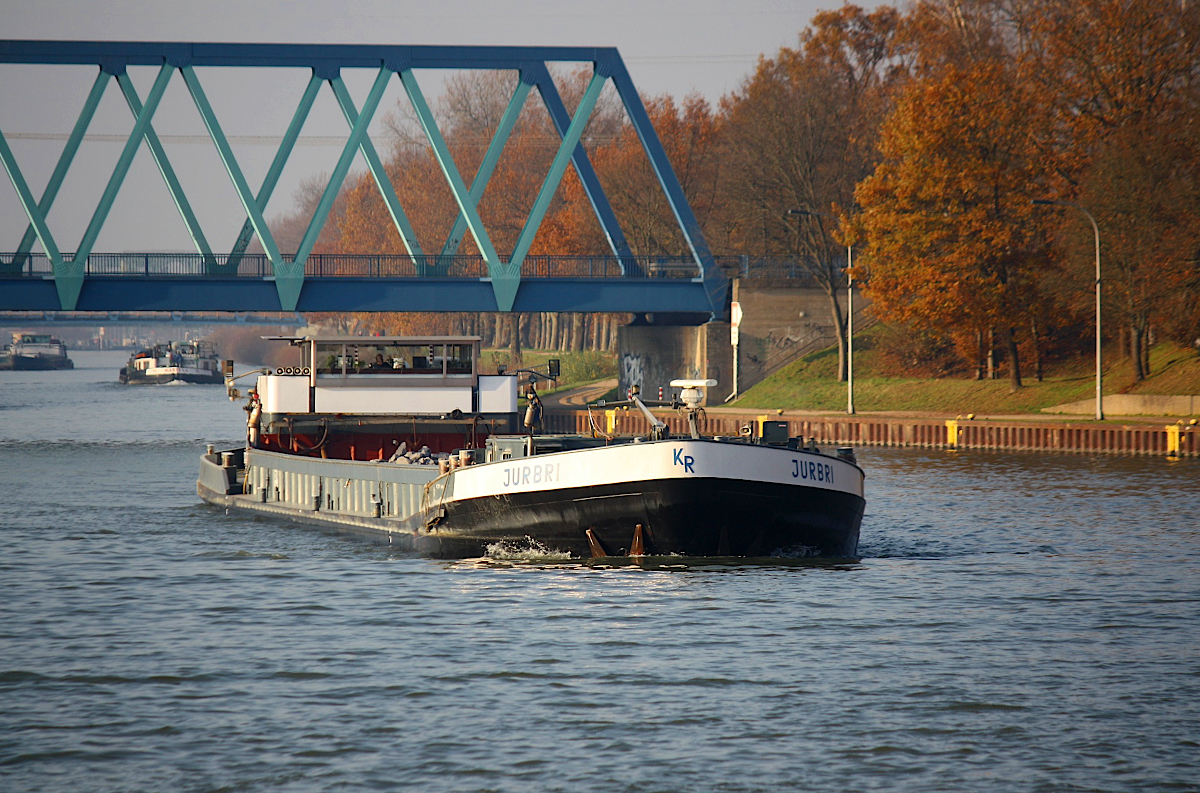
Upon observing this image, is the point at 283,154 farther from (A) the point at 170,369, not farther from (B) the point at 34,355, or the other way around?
(B) the point at 34,355

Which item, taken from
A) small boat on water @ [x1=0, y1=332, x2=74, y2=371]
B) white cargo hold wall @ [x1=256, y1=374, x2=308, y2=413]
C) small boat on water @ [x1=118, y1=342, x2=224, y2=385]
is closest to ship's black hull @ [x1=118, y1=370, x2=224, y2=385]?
small boat on water @ [x1=118, y1=342, x2=224, y2=385]

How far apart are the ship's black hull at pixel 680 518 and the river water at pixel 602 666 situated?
A: 38 cm

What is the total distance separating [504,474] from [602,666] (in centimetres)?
727

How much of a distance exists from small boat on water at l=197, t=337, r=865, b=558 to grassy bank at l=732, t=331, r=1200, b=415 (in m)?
32.5

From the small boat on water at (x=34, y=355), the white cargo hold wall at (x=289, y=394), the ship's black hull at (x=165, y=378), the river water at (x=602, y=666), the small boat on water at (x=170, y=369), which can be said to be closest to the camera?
the river water at (x=602, y=666)

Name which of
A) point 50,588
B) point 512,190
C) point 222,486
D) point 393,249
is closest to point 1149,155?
point 222,486

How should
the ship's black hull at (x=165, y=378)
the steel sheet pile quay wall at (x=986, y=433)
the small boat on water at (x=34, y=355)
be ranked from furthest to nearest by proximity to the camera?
the small boat on water at (x=34, y=355), the ship's black hull at (x=165, y=378), the steel sheet pile quay wall at (x=986, y=433)

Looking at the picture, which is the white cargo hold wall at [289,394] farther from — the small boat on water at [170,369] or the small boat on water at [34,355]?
the small boat on water at [34,355]

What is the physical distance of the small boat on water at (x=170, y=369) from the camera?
A: 13950cm

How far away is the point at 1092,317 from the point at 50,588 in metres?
48.5

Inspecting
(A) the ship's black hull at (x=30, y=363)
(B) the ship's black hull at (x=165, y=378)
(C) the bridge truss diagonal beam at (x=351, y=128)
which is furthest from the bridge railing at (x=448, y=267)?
(A) the ship's black hull at (x=30, y=363)

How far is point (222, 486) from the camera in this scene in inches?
1393

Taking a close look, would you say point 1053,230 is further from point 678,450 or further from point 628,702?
point 628,702

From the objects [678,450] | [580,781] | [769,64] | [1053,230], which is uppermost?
[769,64]
